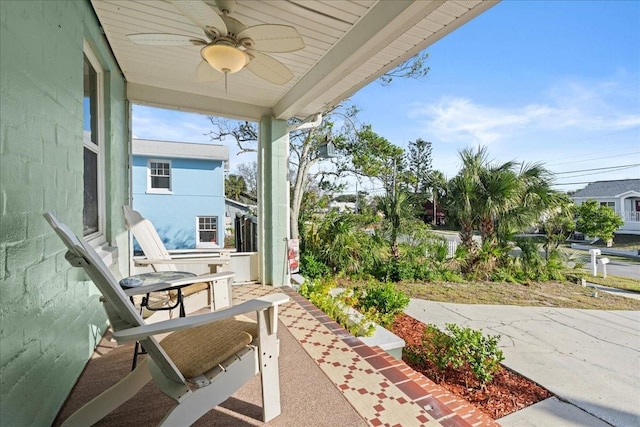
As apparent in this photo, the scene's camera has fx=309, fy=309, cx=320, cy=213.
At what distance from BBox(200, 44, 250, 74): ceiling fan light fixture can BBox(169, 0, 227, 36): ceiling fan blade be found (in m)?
0.14

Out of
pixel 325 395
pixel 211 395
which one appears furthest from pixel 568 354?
pixel 211 395

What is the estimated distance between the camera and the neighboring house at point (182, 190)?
9.19 meters

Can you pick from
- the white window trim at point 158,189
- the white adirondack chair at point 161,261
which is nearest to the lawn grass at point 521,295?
the white adirondack chair at point 161,261

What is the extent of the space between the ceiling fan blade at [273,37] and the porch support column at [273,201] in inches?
96.3

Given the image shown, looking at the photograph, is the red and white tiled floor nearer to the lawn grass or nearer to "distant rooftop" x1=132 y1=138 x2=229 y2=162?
the lawn grass

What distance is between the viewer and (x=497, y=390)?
3.06m

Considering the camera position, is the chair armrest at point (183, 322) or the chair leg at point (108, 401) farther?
the chair leg at point (108, 401)

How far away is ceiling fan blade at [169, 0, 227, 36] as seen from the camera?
1.80 meters

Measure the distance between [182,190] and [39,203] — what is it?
8.79 metres

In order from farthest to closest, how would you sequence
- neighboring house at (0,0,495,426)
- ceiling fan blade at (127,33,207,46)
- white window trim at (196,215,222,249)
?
1. white window trim at (196,215,222,249)
2. ceiling fan blade at (127,33,207,46)
3. neighboring house at (0,0,495,426)

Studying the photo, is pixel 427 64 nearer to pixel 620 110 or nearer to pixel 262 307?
pixel 262 307

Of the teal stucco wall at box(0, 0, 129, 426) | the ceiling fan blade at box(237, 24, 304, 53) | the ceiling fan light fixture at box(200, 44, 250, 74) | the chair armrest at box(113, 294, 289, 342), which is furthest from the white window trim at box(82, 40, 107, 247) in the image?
the chair armrest at box(113, 294, 289, 342)

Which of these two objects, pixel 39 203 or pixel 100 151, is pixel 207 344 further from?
pixel 100 151

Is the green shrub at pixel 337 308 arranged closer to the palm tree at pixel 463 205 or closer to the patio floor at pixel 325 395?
the patio floor at pixel 325 395
